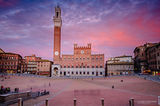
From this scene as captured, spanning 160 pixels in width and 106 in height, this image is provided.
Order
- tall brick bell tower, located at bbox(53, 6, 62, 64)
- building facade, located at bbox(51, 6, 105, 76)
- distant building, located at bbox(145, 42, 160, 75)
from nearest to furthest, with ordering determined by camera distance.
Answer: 1. distant building, located at bbox(145, 42, 160, 75)
2. building facade, located at bbox(51, 6, 105, 76)
3. tall brick bell tower, located at bbox(53, 6, 62, 64)

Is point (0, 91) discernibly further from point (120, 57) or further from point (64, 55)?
point (120, 57)

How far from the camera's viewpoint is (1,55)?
66875mm

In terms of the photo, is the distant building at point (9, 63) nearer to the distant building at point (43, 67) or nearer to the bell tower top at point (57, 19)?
the distant building at point (43, 67)

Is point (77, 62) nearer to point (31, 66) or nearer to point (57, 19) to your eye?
point (57, 19)

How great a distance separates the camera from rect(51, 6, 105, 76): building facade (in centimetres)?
6819

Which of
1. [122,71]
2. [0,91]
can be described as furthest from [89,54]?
[0,91]

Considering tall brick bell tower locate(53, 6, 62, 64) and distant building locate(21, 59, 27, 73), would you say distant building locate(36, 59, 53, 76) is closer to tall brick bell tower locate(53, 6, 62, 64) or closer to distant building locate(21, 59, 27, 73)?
tall brick bell tower locate(53, 6, 62, 64)

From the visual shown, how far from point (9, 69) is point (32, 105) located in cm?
6185

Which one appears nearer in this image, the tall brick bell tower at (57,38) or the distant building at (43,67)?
the tall brick bell tower at (57,38)

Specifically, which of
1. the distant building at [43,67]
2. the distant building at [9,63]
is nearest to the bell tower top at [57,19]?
the distant building at [43,67]

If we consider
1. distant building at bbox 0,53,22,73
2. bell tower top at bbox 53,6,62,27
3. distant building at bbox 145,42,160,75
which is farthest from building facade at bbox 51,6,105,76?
distant building at bbox 145,42,160,75

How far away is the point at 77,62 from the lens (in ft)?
229

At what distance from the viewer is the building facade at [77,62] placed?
6819 cm

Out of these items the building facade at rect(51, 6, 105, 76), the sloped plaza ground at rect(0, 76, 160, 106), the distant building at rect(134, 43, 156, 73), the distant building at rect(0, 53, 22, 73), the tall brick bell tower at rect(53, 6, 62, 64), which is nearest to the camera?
the sloped plaza ground at rect(0, 76, 160, 106)
